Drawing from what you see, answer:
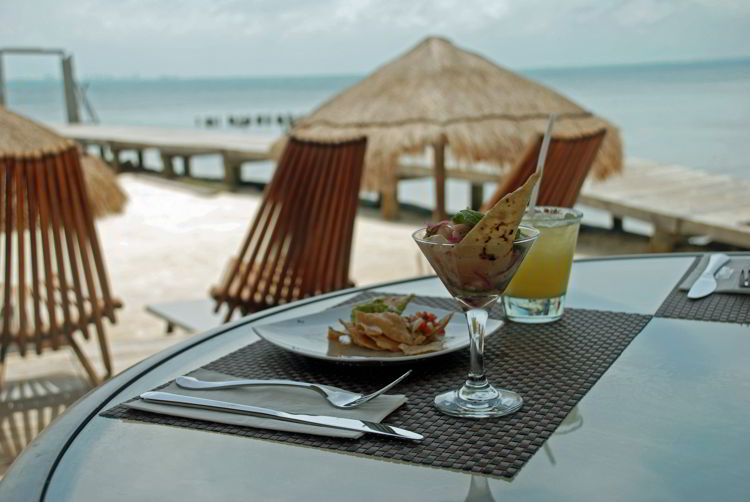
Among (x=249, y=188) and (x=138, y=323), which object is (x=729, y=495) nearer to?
(x=138, y=323)

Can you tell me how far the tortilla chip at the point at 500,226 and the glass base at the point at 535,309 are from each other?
0.39 metres

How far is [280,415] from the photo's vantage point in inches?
34.4

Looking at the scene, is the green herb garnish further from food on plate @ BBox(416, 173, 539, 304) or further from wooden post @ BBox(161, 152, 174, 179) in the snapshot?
wooden post @ BBox(161, 152, 174, 179)

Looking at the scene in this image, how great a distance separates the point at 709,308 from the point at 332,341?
566 mm

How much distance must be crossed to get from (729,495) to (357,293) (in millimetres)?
833

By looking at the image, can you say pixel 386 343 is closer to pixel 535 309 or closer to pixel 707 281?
pixel 535 309

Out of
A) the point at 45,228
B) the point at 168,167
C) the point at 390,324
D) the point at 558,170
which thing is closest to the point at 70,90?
the point at 168,167

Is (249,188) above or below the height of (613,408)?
below

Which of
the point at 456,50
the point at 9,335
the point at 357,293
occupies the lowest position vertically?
the point at 9,335

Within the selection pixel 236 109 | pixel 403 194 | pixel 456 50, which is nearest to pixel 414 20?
pixel 236 109

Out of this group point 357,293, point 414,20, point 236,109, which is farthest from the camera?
point 414,20

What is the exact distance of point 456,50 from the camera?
4.50 meters

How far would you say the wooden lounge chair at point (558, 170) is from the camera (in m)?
3.03

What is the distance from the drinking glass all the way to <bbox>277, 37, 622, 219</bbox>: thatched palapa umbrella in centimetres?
280
